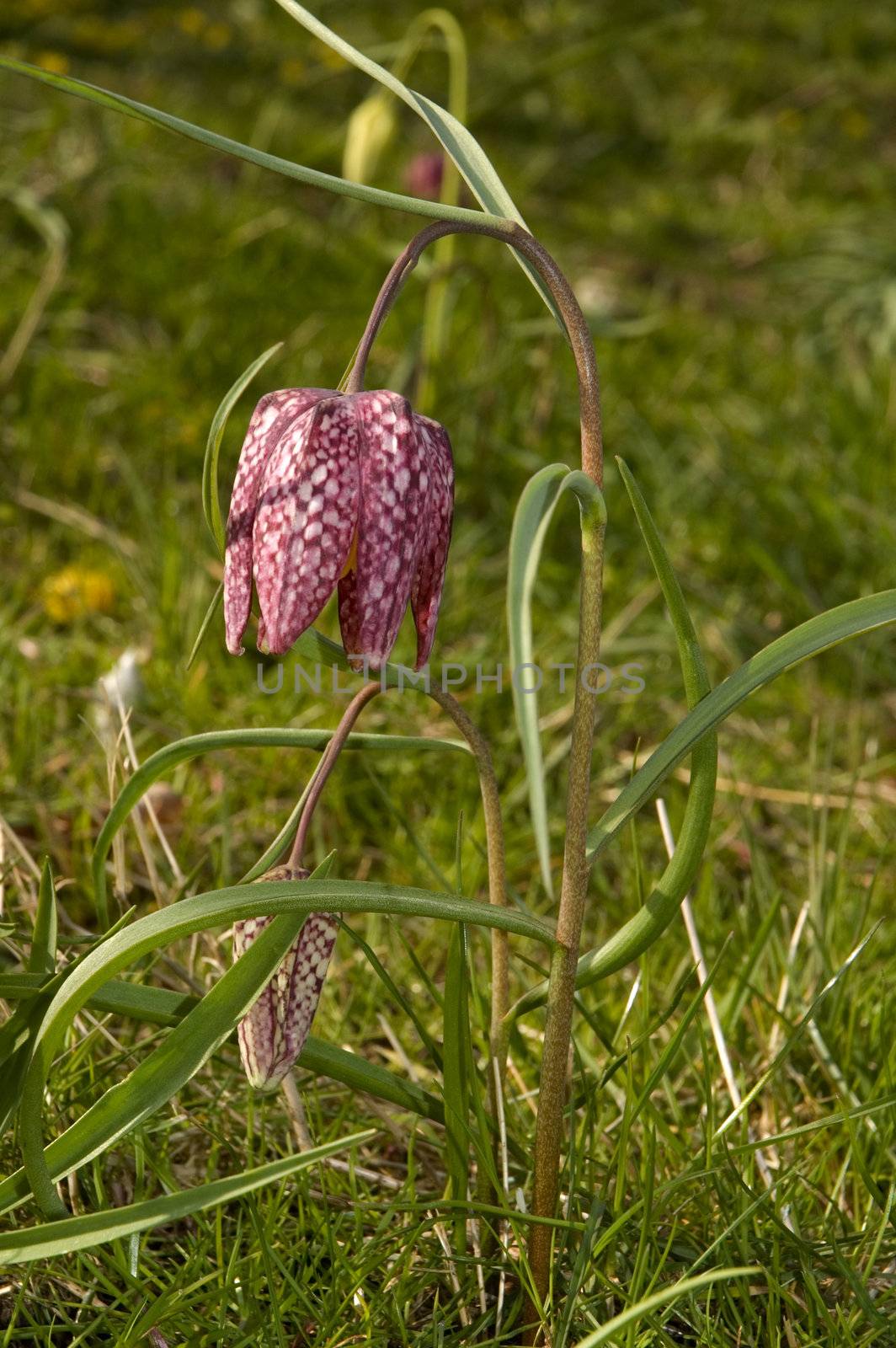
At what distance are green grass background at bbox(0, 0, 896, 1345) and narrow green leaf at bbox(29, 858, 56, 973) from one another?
0.57 ft

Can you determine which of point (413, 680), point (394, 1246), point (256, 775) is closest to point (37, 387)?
point (256, 775)

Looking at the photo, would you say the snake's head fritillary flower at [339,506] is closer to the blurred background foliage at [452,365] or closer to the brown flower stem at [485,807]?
the brown flower stem at [485,807]

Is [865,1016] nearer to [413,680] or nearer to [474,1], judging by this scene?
[413,680]

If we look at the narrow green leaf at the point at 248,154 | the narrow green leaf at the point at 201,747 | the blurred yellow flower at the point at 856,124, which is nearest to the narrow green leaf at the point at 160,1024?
the narrow green leaf at the point at 201,747

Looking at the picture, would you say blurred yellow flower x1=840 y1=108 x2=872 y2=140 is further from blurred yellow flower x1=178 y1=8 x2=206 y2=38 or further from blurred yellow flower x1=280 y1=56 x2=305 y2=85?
blurred yellow flower x1=178 y1=8 x2=206 y2=38

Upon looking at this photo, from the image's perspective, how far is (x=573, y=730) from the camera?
3.10ft

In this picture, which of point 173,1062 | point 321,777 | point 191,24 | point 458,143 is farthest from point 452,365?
point 191,24

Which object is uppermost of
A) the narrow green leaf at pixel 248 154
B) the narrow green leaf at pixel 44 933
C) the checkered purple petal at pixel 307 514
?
the narrow green leaf at pixel 248 154

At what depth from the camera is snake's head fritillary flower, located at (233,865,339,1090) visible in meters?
0.99

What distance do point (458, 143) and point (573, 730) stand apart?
1.37 ft

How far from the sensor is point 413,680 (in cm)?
104

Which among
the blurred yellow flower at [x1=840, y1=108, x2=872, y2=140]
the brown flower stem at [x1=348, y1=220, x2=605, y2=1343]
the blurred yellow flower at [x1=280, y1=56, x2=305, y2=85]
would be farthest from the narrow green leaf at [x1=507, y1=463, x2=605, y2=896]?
the blurred yellow flower at [x1=840, y1=108, x2=872, y2=140]

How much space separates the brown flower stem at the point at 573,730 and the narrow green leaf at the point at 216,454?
75mm

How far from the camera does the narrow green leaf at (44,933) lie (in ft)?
3.19
